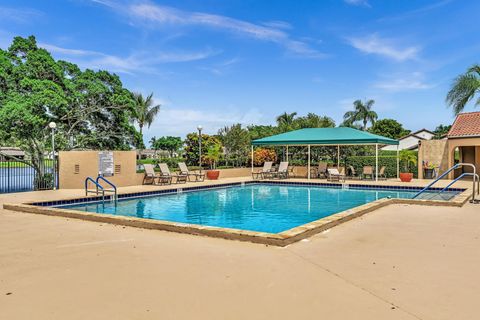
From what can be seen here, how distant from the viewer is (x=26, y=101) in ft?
50.8

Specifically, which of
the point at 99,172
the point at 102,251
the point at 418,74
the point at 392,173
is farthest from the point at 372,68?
the point at 102,251

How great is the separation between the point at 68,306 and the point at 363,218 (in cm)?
618

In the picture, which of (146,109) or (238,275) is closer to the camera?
(238,275)

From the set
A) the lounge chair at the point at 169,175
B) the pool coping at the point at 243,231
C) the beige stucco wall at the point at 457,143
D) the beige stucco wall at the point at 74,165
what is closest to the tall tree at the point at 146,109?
the lounge chair at the point at 169,175

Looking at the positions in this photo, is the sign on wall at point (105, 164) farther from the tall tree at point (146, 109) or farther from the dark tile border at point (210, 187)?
the tall tree at point (146, 109)

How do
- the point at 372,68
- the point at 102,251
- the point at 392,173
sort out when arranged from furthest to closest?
1. the point at 372,68
2. the point at 392,173
3. the point at 102,251

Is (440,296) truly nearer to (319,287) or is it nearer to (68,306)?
(319,287)

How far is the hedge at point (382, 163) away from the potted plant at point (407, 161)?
404 millimetres

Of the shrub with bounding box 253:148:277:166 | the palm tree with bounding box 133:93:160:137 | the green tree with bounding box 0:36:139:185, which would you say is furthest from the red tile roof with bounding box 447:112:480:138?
the palm tree with bounding box 133:93:160:137

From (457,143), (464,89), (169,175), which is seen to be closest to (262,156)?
(169,175)

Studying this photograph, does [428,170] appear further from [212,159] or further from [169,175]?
[169,175]

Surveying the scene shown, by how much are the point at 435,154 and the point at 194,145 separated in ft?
45.9

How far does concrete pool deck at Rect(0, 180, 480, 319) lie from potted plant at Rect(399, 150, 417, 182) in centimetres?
1136

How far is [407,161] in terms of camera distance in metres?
19.6
